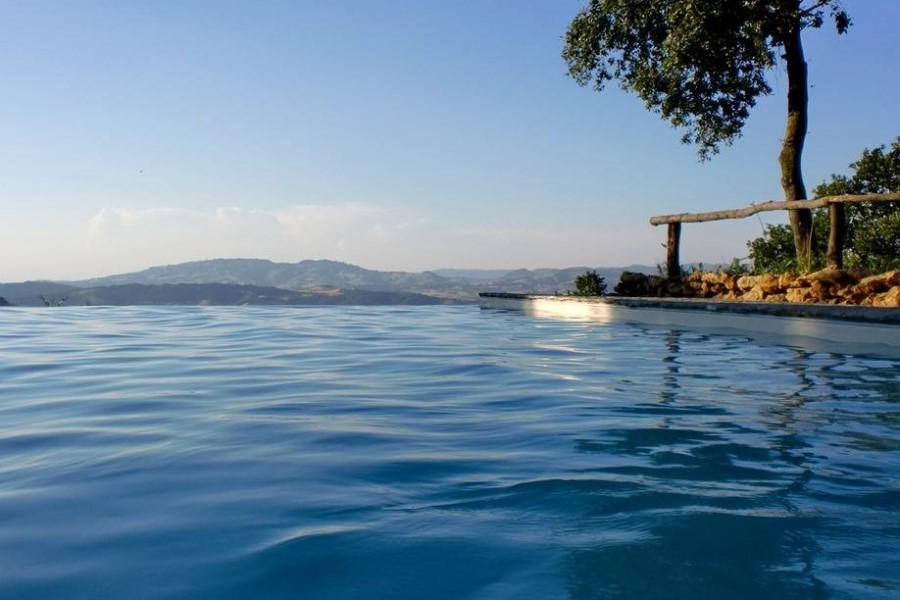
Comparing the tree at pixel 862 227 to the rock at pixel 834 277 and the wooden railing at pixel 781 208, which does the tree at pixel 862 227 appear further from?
the rock at pixel 834 277

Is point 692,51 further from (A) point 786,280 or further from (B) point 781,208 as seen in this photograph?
(A) point 786,280

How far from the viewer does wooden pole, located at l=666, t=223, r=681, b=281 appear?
42.4 feet

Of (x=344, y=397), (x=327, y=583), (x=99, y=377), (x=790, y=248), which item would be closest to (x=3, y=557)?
(x=327, y=583)

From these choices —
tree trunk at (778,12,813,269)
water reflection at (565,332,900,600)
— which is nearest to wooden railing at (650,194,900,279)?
tree trunk at (778,12,813,269)

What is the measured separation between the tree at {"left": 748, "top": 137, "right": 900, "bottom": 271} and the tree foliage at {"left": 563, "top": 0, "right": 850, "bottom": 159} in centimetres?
218

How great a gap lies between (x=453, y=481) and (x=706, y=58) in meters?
11.4

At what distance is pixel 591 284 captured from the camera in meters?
15.2

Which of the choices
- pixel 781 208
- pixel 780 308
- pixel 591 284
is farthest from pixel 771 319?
pixel 591 284

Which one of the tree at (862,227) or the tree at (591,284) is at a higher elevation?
the tree at (862,227)

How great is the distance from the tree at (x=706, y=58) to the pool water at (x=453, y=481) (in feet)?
23.4

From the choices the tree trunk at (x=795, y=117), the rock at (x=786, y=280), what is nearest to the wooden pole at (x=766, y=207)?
the rock at (x=786, y=280)

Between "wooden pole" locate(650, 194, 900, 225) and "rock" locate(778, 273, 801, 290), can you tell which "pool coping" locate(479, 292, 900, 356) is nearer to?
"rock" locate(778, 273, 801, 290)

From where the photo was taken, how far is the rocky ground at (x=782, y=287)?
29.7 feet

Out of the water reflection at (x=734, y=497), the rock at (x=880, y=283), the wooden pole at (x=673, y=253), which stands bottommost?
the water reflection at (x=734, y=497)
